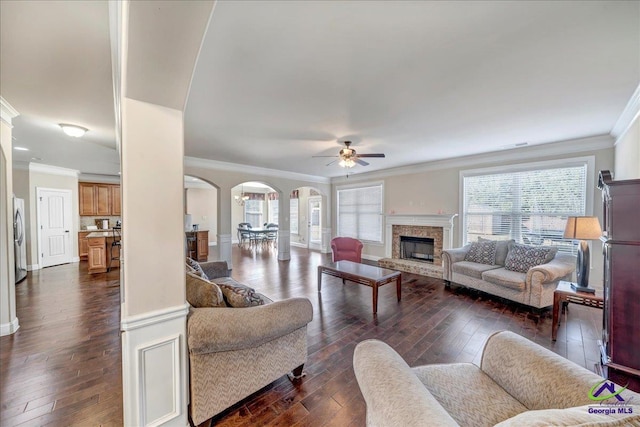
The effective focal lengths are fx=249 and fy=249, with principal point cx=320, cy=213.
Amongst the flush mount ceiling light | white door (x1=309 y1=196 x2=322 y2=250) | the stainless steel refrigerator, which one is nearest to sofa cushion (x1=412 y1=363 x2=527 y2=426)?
the flush mount ceiling light

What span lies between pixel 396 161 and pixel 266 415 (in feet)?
17.2

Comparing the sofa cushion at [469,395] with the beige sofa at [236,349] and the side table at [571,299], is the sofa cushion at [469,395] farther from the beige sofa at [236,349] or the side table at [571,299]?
the side table at [571,299]

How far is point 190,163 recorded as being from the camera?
5387 millimetres

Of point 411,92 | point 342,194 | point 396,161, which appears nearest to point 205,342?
point 411,92

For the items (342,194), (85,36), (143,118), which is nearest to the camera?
(143,118)

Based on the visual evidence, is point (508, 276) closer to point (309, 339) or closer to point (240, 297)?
point (309, 339)

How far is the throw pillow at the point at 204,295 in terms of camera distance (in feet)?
6.14

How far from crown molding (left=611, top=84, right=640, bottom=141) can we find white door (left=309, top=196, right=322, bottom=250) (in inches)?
287

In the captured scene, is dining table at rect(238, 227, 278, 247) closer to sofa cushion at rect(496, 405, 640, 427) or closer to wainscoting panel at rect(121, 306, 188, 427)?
wainscoting panel at rect(121, 306, 188, 427)

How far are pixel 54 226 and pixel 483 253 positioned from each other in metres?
9.64

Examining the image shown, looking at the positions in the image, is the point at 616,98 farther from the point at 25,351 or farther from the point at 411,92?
the point at 25,351

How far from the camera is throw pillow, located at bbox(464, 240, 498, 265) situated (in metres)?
4.26

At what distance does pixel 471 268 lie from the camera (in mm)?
4086

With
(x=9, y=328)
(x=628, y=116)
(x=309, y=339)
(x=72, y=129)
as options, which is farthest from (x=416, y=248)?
(x=9, y=328)
